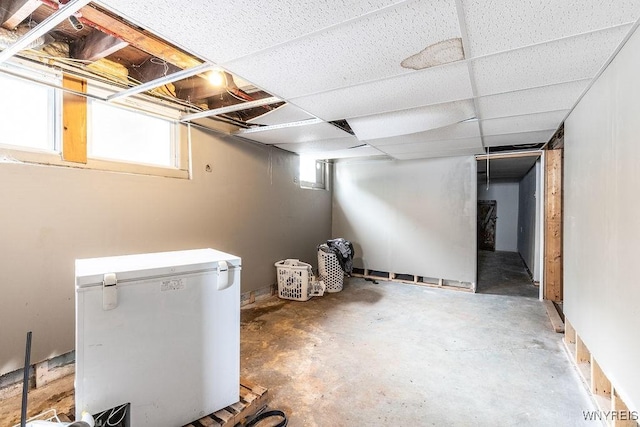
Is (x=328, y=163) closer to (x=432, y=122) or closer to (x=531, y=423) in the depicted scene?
(x=432, y=122)

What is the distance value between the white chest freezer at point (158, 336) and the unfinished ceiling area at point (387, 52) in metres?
1.18

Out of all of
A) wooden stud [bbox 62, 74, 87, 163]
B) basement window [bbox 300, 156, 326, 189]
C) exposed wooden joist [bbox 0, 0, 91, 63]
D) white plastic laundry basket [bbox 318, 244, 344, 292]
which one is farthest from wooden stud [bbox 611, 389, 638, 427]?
basement window [bbox 300, 156, 326, 189]

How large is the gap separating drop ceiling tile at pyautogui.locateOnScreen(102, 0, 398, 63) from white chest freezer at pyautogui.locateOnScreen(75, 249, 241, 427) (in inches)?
45.5

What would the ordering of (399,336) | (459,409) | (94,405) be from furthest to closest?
1. (399,336)
2. (459,409)
3. (94,405)

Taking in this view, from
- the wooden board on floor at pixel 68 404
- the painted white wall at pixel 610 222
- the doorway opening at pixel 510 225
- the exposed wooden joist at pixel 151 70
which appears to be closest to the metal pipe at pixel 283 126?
the exposed wooden joist at pixel 151 70

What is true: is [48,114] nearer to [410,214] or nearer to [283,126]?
[283,126]

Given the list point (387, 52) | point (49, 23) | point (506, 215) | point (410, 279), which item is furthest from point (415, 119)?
point (506, 215)

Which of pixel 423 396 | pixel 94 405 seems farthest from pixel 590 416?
pixel 94 405

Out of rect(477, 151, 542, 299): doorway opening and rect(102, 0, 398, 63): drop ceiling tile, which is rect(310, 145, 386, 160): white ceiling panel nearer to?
rect(477, 151, 542, 299): doorway opening

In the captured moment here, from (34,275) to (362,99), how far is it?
2684 millimetres

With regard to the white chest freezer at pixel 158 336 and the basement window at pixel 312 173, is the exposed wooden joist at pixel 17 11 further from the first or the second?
the basement window at pixel 312 173

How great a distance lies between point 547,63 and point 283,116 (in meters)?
2.06

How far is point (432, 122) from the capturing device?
265 centimetres

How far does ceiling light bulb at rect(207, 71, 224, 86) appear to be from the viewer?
2355 millimetres
